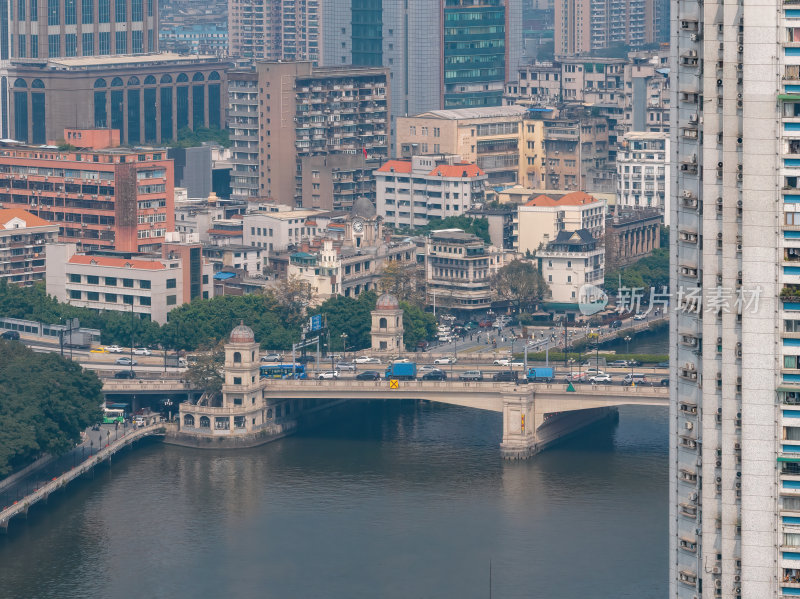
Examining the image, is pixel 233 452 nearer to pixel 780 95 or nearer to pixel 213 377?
pixel 213 377

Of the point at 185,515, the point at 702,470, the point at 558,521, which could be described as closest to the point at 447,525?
the point at 558,521

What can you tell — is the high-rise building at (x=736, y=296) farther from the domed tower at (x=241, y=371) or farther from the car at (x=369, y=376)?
the car at (x=369, y=376)

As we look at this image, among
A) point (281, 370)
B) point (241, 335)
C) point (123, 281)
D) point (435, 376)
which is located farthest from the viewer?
Result: point (123, 281)

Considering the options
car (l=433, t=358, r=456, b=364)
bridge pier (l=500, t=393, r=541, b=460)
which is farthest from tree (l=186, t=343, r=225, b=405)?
bridge pier (l=500, t=393, r=541, b=460)

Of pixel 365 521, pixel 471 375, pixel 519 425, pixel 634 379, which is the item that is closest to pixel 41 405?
pixel 365 521

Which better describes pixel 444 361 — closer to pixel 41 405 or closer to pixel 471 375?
pixel 471 375
